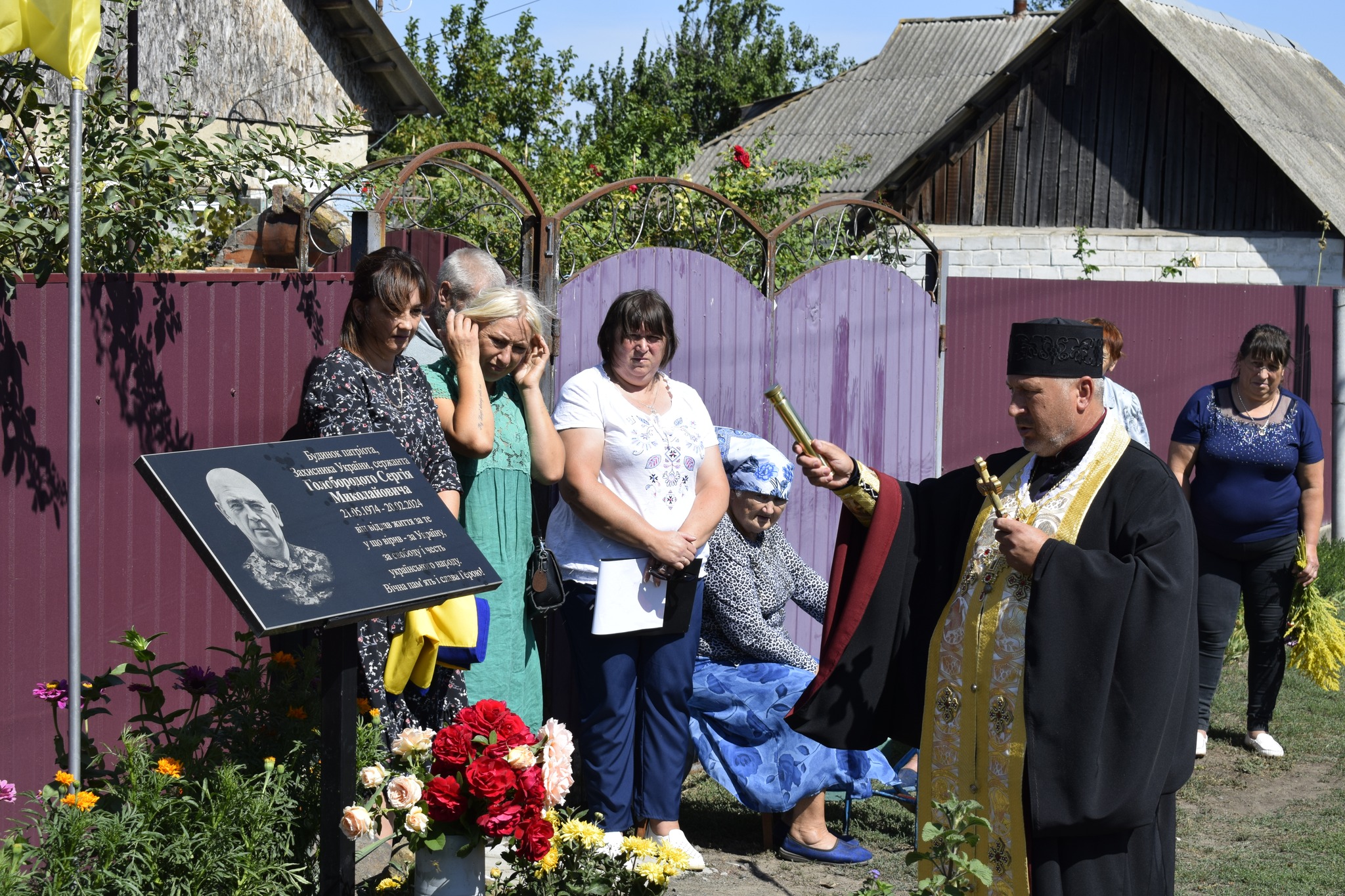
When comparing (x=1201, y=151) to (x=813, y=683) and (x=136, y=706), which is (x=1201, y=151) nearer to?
(x=813, y=683)

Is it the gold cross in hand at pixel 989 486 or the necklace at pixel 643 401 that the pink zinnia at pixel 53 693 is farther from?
the gold cross in hand at pixel 989 486

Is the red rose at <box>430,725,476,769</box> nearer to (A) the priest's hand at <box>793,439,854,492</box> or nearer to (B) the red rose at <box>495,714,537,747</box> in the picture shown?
(B) the red rose at <box>495,714,537,747</box>

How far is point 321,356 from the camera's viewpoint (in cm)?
420

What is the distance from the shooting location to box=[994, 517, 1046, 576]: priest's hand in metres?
3.04

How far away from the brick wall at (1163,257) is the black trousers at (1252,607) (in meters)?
8.80

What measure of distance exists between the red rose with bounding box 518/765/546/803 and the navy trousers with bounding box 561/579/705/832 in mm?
1703

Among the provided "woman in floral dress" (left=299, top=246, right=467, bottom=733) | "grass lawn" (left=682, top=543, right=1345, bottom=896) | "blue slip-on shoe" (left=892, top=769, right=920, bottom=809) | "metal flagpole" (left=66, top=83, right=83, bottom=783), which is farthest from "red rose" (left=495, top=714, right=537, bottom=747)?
"blue slip-on shoe" (left=892, top=769, right=920, bottom=809)

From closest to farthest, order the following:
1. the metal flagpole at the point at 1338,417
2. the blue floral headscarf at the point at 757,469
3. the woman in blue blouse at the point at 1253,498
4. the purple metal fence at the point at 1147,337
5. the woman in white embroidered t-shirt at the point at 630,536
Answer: the woman in white embroidered t-shirt at the point at 630,536
the blue floral headscarf at the point at 757,469
the woman in blue blouse at the point at 1253,498
the purple metal fence at the point at 1147,337
the metal flagpole at the point at 1338,417

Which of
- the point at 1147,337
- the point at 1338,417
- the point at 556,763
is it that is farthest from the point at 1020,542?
the point at 1338,417

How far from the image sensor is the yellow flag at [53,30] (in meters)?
2.75

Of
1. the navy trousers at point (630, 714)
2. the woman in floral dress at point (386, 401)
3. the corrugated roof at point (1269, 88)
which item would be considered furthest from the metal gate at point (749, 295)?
the corrugated roof at point (1269, 88)

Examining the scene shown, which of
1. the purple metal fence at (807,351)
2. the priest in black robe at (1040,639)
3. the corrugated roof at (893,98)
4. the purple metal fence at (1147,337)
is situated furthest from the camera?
the corrugated roof at (893,98)

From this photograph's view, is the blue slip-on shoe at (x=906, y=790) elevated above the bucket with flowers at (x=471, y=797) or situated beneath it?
situated beneath

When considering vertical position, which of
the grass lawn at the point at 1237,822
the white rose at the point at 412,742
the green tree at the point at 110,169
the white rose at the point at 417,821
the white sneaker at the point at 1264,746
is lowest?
the grass lawn at the point at 1237,822
